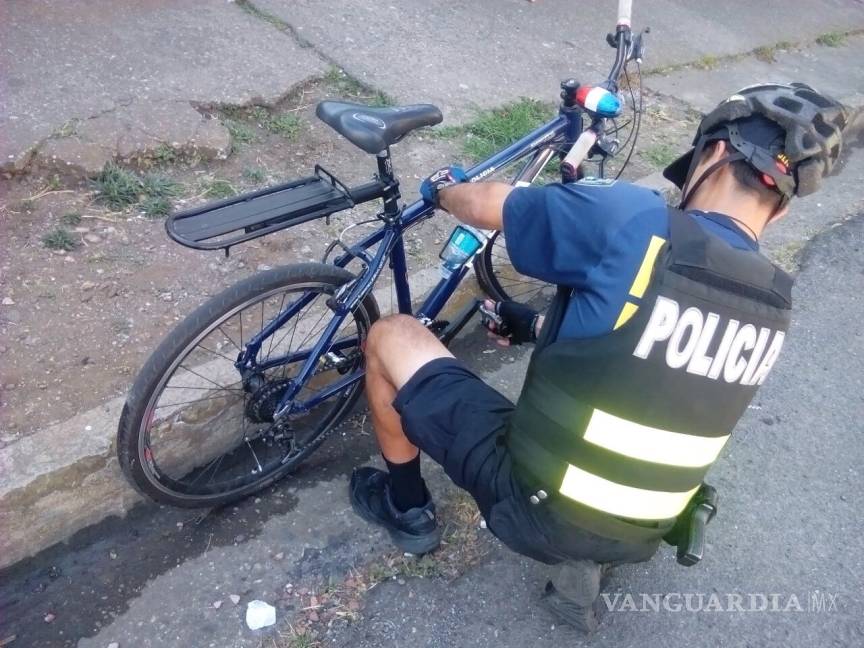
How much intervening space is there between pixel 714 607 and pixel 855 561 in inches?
25.5

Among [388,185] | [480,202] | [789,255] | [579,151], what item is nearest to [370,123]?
[388,185]

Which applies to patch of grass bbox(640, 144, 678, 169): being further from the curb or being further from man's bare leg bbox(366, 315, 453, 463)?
the curb

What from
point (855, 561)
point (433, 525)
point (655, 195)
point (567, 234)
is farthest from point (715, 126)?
point (855, 561)

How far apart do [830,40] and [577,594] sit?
6.75m

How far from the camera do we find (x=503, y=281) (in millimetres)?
3645

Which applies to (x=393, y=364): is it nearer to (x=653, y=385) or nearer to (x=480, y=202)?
(x=480, y=202)

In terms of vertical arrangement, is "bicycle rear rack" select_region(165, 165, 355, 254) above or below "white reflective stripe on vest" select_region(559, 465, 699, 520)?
above

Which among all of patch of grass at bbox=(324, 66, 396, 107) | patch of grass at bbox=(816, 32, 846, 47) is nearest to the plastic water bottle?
patch of grass at bbox=(324, 66, 396, 107)

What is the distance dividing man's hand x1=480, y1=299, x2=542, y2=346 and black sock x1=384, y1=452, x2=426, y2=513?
2.38ft

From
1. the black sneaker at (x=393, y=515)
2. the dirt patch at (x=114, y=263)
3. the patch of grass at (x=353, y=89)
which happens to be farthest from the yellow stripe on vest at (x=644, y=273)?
the patch of grass at (x=353, y=89)

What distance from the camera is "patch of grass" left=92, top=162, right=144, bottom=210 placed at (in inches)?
132

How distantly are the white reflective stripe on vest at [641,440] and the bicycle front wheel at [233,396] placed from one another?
42.1 inches

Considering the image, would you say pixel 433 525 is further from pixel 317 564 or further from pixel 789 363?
pixel 789 363

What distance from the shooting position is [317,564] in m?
2.53
